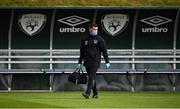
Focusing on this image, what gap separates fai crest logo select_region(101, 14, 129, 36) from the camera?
2578 cm

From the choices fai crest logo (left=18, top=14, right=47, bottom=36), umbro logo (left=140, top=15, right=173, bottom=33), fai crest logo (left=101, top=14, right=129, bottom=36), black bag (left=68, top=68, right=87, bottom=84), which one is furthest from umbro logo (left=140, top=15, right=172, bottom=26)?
black bag (left=68, top=68, right=87, bottom=84)

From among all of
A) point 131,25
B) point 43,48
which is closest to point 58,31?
point 43,48

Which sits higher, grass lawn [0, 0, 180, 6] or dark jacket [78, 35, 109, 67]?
grass lawn [0, 0, 180, 6]

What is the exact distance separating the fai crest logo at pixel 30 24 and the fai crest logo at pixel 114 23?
2282 millimetres

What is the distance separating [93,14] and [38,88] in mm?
3311

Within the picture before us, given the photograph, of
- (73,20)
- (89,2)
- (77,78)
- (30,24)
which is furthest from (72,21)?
(77,78)

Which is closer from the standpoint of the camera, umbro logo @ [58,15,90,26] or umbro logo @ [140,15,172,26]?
umbro logo @ [58,15,90,26]

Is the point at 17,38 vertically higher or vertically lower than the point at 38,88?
higher

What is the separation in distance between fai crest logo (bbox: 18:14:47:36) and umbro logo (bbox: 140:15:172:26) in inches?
148

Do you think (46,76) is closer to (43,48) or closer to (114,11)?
(43,48)

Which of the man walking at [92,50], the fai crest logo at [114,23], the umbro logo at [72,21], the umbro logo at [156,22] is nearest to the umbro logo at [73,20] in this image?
the umbro logo at [72,21]

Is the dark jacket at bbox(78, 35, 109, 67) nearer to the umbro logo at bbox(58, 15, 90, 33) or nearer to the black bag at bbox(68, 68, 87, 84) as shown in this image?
the black bag at bbox(68, 68, 87, 84)

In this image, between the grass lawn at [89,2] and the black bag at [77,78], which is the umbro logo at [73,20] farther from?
the black bag at [77,78]

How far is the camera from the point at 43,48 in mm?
25703
